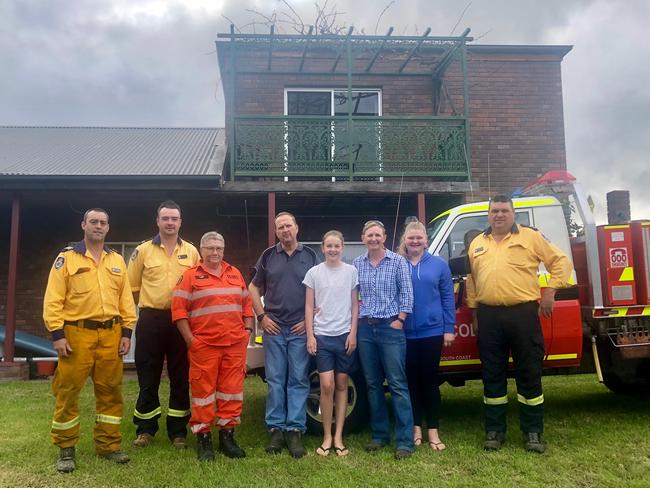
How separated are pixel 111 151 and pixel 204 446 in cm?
800

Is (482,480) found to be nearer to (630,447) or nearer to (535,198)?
(630,447)

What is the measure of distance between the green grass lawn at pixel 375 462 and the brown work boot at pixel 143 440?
0.09 meters

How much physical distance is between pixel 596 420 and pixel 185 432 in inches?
148

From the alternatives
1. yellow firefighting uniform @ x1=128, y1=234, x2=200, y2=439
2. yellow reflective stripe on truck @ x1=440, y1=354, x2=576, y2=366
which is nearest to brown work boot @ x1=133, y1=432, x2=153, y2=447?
yellow firefighting uniform @ x1=128, y1=234, x2=200, y2=439

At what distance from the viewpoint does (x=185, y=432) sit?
4594mm

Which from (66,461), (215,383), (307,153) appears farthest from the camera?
(307,153)

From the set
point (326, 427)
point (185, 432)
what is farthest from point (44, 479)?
point (326, 427)

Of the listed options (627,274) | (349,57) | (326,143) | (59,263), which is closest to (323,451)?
(59,263)

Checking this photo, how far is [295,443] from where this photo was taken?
14.0 feet

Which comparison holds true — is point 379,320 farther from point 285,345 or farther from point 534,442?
point 534,442

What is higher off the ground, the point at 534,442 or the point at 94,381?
the point at 94,381

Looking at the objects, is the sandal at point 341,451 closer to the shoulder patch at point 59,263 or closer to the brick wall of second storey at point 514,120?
the shoulder patch at point 59,263

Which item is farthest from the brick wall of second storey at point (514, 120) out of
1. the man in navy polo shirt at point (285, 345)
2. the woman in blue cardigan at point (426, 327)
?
the man in navy polo shirt at point (285, 345)

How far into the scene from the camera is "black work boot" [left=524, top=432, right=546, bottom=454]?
4258 mm
